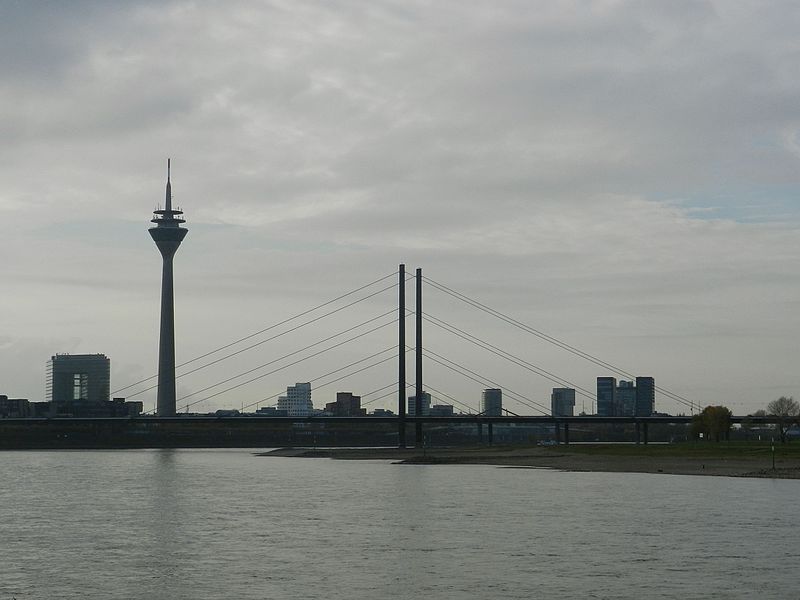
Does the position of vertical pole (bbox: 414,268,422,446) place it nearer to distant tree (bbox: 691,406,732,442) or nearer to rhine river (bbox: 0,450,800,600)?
distant tree (bbox: 691,406,732,442)

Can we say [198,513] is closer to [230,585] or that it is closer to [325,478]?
[230,585]

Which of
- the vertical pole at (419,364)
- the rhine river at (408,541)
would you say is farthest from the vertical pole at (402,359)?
the rhine river at (408,541)

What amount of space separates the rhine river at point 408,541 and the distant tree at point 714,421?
67.1 m

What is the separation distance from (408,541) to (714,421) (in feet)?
346

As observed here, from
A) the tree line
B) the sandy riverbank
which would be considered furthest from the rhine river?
the tree line

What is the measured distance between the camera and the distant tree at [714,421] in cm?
14100

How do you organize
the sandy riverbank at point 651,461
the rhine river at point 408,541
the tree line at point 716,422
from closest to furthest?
1. the rhine river at point 408,541
2. the sandy riverbank at point 651,461
3. the tree line at point 716,422

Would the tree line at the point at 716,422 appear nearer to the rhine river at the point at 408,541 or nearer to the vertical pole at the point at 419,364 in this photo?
the vertical pole at the point at 419,364

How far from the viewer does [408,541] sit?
42.9 metres

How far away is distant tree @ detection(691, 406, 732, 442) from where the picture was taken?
5551 inches

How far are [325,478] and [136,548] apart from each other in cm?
4841

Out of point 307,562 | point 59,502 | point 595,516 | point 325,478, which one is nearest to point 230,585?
point 307,562

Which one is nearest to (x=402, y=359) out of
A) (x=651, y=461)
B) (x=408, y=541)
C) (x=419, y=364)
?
(x=419, y=364)

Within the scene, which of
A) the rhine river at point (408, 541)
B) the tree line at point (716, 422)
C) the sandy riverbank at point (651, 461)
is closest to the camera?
the rhine river at point (408, 541)
